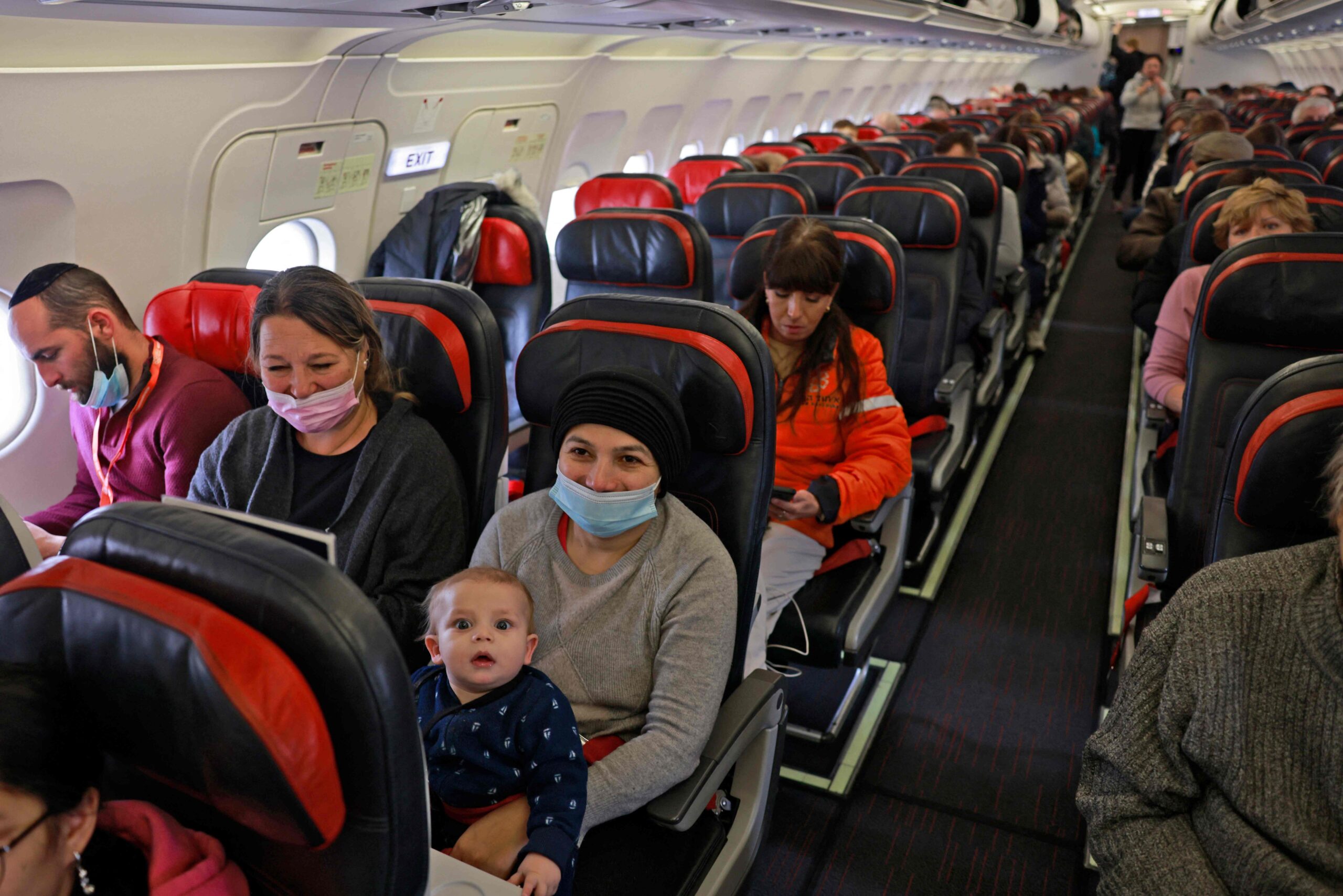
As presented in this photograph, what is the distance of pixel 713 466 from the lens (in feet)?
6.89

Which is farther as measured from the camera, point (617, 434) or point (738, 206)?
point (738, 206)

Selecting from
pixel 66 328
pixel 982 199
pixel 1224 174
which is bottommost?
pixel 66 328

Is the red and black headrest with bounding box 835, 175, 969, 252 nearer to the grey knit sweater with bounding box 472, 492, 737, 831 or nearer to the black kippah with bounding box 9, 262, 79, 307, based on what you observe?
the grey knit sweater with bounding box 472, 492, 737, 831

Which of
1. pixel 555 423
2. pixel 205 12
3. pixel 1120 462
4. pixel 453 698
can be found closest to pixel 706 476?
pixel 555 423

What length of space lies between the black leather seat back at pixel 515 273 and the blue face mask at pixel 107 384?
181cm

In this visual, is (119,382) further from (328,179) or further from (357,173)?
(357,173)

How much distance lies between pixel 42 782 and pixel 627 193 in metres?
4.64

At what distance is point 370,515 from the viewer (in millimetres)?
2102

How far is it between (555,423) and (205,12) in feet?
6.27

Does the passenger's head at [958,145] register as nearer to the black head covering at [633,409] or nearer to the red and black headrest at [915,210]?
the red and black headrest at [915,210]

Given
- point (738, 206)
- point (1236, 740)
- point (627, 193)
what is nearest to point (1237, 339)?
point (1236, 740)

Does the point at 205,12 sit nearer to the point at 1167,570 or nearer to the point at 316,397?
the point at 316,397

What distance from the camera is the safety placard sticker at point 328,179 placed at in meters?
4.14

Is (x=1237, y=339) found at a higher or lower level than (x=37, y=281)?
higher
